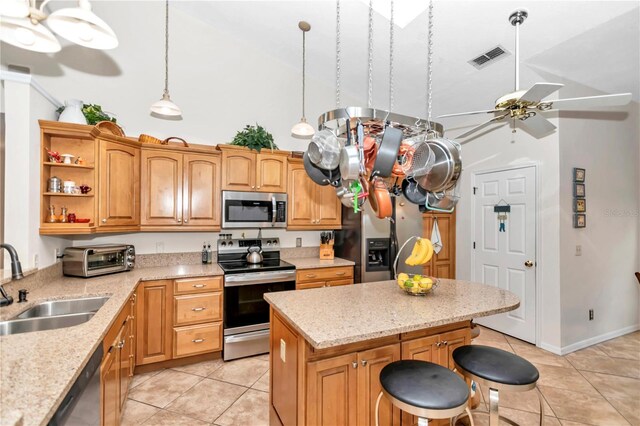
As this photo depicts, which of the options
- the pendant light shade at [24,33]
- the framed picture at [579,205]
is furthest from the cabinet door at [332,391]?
the framed picture at [579,205]

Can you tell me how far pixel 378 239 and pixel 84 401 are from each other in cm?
296

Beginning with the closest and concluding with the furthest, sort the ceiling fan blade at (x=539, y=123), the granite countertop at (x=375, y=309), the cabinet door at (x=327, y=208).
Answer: the granite countertop at (x=375, y=309) → the ceiling fan blade at (x=539, y=123) → the cabinet door at (x=327, y=208)

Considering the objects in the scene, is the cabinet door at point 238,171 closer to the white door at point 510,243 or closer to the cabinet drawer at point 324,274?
the cabinet drawer at point 324,274

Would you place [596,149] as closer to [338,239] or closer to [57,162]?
[338,239]

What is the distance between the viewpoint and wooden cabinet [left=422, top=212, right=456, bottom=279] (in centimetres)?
434

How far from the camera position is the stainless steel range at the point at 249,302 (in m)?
3.00

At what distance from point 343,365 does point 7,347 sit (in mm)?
1547

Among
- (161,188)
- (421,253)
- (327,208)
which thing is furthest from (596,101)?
(161,188)

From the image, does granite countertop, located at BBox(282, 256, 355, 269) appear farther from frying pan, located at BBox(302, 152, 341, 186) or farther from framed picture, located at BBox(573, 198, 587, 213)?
framed picture, located at BBox(573, 198, 587, 213)

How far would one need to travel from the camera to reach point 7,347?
131cm

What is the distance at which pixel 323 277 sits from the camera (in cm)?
345

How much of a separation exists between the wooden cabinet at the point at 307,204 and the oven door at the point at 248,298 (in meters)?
0.74

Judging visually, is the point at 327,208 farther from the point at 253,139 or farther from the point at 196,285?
the point at 196,285

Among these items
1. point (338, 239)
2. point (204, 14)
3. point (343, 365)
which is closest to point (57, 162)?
point (204, 14)
